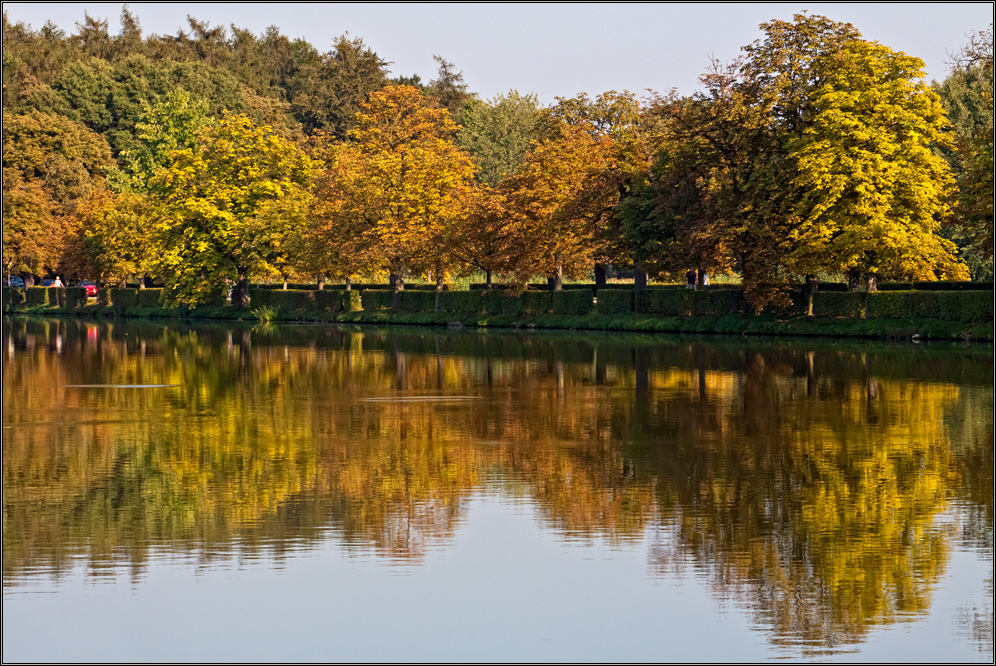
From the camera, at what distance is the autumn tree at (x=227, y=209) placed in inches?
3246

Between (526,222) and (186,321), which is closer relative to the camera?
(526,222)

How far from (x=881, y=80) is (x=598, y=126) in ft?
57.6

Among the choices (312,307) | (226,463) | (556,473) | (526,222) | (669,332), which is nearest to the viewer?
(556,473)

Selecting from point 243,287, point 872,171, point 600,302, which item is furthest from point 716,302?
point 243,287

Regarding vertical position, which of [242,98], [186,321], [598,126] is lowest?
[186,321]

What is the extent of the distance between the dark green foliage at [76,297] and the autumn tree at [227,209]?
16.8m

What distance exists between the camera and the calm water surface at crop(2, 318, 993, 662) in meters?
10.2

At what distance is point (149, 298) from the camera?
318 ft

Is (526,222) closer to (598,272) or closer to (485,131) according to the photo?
(598,272)

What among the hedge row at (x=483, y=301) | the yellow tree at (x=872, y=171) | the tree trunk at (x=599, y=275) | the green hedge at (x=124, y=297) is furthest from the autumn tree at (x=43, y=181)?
the yellow tree at (x=872, y=171)

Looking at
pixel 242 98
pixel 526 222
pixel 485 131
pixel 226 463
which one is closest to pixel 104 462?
pixel 226 463

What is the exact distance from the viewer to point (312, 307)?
8350 centimetres

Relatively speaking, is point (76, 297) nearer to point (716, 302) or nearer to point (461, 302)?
point (461, 302)

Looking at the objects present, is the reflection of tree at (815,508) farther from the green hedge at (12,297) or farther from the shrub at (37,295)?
the green hedge at (12,297)
